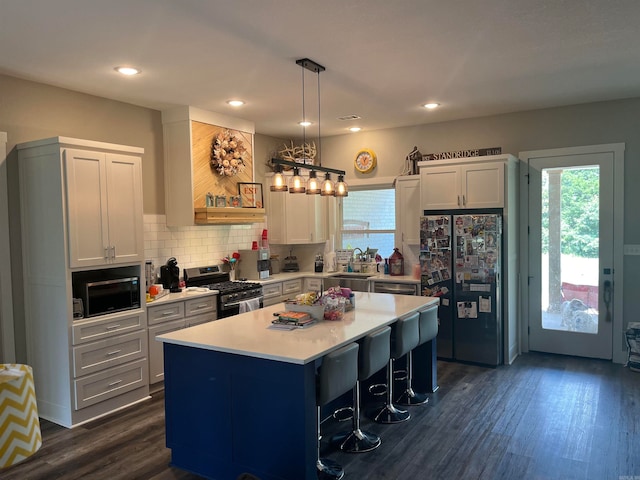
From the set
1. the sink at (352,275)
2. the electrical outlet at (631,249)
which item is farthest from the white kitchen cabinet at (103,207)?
the electrical outlet at (631,249)

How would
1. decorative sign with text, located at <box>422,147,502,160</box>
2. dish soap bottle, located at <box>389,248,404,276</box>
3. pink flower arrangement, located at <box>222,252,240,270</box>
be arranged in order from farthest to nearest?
dish soap bottle, located at <box>389,248,404,276</box> < pink flower arrangement, located at <box>222,252,240,270</box> < decorative sign with text, located at <box>422,147,502,160</box>

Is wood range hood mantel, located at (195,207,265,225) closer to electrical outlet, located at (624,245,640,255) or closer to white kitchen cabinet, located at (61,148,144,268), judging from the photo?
white kitchen cabinet, located at (61,148,144,268)

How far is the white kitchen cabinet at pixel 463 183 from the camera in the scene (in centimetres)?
512

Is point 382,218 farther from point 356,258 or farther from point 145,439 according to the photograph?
point 145,439

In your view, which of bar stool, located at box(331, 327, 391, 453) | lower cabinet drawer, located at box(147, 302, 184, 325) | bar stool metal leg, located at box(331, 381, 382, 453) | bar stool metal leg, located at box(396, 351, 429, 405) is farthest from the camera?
lower cabinet drawer, located at box(147, 302, 184, 325)

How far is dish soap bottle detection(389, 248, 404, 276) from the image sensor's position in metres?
6.11

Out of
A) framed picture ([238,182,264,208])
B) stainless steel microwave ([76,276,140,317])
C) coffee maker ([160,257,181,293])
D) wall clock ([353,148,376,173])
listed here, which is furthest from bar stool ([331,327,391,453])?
wall clock ([353,148,376,173])

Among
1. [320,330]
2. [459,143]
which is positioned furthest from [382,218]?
[320,330]

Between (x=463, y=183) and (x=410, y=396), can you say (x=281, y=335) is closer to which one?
(x=410, y=396)

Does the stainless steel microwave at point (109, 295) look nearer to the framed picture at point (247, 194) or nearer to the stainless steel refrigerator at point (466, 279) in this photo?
the framed picture at point (247, 194)

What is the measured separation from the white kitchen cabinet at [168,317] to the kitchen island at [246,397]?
1379 millimetres

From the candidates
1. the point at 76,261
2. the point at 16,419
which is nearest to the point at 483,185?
the point at 76,261

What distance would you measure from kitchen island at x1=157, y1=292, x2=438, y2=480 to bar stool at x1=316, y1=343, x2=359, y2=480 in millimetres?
53

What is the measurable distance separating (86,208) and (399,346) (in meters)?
2.70
